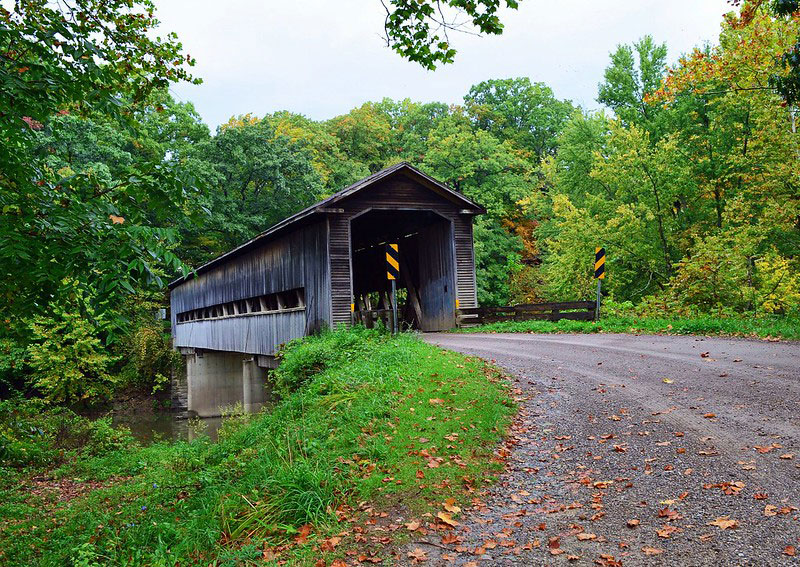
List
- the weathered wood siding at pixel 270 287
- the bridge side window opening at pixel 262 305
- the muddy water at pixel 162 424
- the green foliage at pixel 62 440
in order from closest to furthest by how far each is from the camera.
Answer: the green foliage at pixel 62 440
the weathered wood siding at pixel 270 287
the bridge side window opening at pixel 262 305
the muddy water at pixel 162 424

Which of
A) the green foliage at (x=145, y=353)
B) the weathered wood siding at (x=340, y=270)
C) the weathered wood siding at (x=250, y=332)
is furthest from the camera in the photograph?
the green foliage at (x=145, y=353)

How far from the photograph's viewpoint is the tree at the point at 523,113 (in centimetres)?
3844

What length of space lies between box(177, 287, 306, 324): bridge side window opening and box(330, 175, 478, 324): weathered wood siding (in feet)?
5.40

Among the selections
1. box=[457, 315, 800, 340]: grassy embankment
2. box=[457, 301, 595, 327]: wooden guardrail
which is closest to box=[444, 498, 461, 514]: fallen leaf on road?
box=[457, 315, 800, 340]: grassy embankment

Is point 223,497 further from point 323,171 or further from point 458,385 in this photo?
point 323,171

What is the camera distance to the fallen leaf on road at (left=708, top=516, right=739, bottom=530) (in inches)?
147

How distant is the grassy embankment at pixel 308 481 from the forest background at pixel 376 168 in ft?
5.93

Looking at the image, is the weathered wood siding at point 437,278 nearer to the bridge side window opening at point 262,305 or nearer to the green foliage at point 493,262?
the bridge side window opening at point 262,305

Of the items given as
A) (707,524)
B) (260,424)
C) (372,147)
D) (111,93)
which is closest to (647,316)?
(260,424)

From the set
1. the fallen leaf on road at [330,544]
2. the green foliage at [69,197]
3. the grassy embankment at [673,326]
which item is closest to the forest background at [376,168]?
the green foliage at [69,197]

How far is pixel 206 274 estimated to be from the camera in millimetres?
27156

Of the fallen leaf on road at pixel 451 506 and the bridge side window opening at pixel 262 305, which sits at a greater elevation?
the bridge side window opening at pixel 262 305

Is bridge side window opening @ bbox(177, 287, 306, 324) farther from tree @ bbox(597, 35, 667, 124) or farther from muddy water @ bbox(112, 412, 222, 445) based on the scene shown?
tree @ bbox(597, 35, 667, 124)

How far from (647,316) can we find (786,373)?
313 inches
